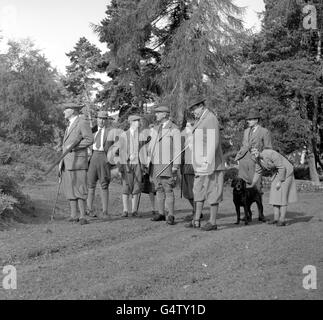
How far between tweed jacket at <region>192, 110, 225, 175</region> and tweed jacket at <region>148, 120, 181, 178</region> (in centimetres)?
98

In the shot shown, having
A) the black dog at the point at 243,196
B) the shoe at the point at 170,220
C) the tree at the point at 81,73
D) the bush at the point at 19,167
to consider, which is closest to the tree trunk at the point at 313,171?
the bush at the point at 19,167

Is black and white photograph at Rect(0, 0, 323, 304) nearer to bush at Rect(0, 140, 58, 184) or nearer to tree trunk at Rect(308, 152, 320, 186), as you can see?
bush at Rect(0, 140, 58, 184)

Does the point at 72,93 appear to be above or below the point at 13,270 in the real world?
above

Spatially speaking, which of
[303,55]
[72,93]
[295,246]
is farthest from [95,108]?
[295,246]

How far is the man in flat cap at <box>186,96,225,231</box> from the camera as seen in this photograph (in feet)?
33.0

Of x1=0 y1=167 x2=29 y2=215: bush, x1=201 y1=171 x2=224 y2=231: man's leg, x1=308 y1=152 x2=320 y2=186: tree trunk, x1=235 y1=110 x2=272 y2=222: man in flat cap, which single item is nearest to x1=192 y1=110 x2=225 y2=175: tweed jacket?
x1=201 y1=171 x2=224 y2=231: man's leg

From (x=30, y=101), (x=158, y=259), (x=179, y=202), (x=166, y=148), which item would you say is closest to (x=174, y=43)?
(x=179, y=202)

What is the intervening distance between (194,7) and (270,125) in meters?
7.32

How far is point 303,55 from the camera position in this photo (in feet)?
109

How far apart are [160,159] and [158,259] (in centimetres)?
392

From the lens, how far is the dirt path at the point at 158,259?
590cm

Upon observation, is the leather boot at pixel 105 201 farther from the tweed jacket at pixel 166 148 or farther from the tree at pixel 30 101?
the tree at pixel 30 101

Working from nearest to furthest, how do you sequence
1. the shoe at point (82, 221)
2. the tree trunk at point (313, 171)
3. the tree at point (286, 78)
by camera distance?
the shoe at point (82, 221) → the tree at point (286, 78) → the tree trunk at point (313, 171)
